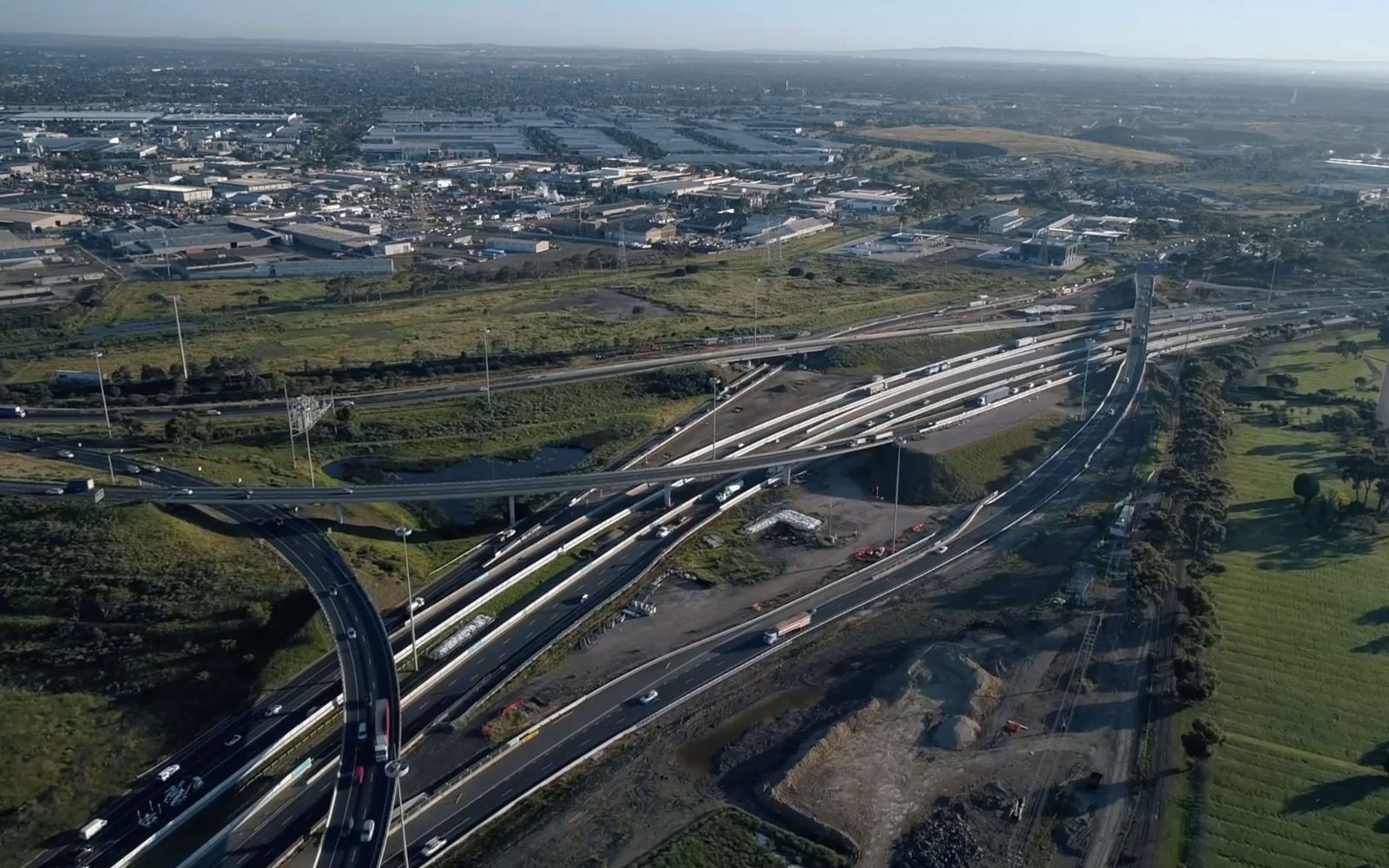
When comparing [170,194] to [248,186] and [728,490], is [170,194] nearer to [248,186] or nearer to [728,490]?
[248,186]

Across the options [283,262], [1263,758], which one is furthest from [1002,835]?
[283,262]

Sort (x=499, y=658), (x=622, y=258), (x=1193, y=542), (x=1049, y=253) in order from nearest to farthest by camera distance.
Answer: (x=499, y=658)
(x=1193, y=542)
(x=622, y=258)
(x=1049, y=253)

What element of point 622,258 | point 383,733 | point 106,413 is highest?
point 622,258

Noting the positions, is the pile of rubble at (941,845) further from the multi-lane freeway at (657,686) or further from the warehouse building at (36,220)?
the warehouse building at (36,220)

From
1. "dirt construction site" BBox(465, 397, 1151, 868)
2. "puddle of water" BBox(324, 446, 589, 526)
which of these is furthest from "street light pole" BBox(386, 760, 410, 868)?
"puddle of water" BBox(324, 446, 589, 526)

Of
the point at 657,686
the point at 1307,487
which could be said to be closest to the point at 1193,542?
the point at 1307,487

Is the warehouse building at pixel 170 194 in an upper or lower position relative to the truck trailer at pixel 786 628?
upper

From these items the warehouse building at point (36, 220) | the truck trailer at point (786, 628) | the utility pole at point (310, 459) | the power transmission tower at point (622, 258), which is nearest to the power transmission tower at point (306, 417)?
the utility pole at point (310, 459)
